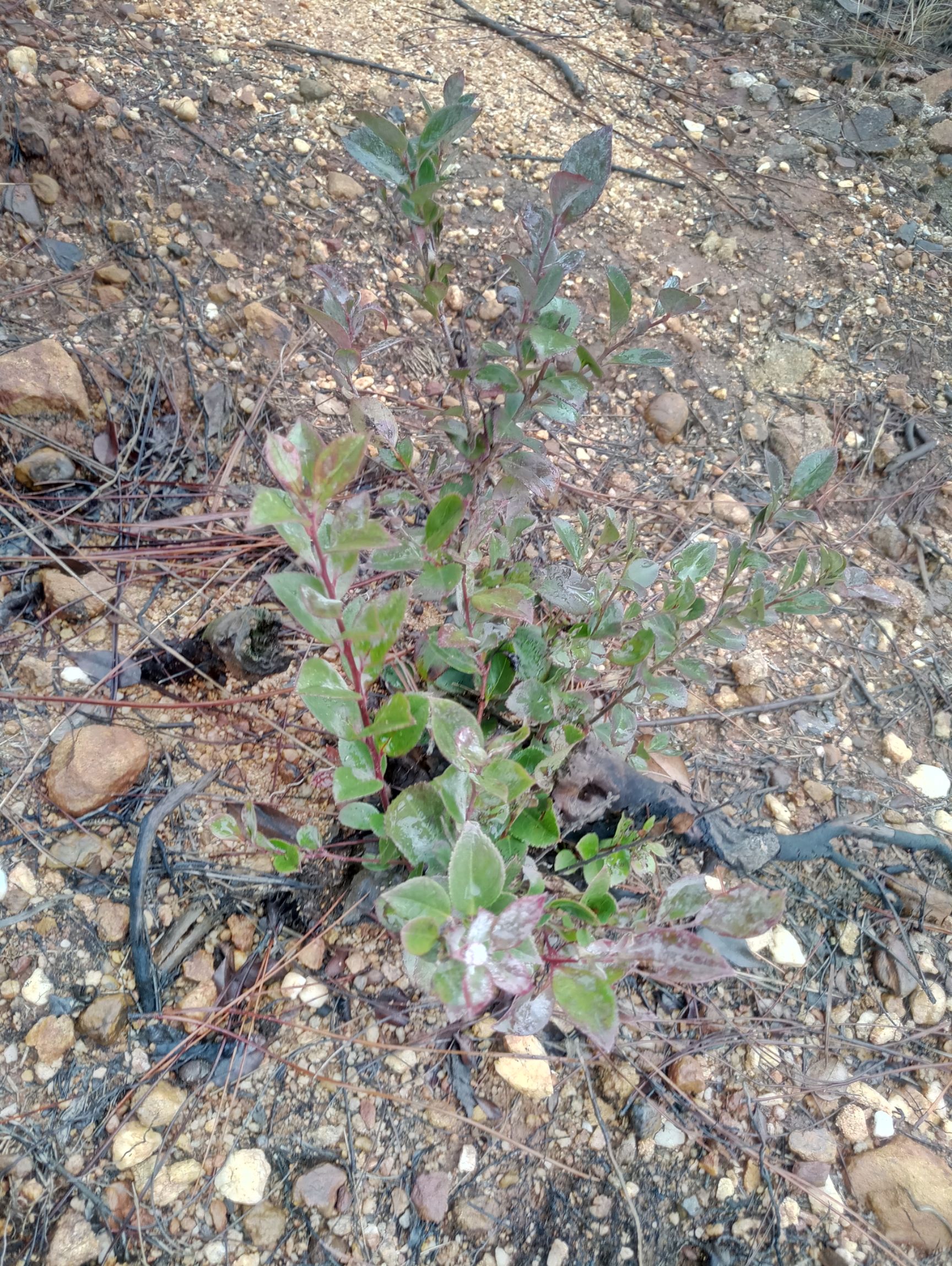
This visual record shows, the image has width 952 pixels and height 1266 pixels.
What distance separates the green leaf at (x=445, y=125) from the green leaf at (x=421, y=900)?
38.4 inches

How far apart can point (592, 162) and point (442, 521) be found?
1.69ft

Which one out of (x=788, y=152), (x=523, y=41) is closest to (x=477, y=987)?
(x=788, y=152)

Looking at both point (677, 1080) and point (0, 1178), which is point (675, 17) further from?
point (0, 1178)

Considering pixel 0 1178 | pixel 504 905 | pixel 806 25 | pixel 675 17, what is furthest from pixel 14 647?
pixel 806 25

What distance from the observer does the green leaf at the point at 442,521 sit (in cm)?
111

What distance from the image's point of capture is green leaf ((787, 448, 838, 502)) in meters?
1.27

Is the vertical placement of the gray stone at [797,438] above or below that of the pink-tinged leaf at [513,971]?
above

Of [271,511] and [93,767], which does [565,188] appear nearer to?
[271,511]

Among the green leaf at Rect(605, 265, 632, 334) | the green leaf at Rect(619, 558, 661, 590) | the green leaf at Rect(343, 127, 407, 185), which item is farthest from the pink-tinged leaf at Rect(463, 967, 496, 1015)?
the green leaf at Rect(343, 127, 407, 185)

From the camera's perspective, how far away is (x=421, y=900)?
0.97 metres

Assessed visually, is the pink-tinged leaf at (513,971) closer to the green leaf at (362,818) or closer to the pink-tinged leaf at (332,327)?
the green leaf at (362,818)

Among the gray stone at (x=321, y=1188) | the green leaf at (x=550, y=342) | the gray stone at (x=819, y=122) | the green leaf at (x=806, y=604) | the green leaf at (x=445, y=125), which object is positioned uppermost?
the gray stone at (x=819, y=122)

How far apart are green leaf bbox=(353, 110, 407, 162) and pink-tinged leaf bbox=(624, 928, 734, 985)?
1.12m

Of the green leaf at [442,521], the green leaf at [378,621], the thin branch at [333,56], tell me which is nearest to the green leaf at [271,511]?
the green leaf at [378,621]
